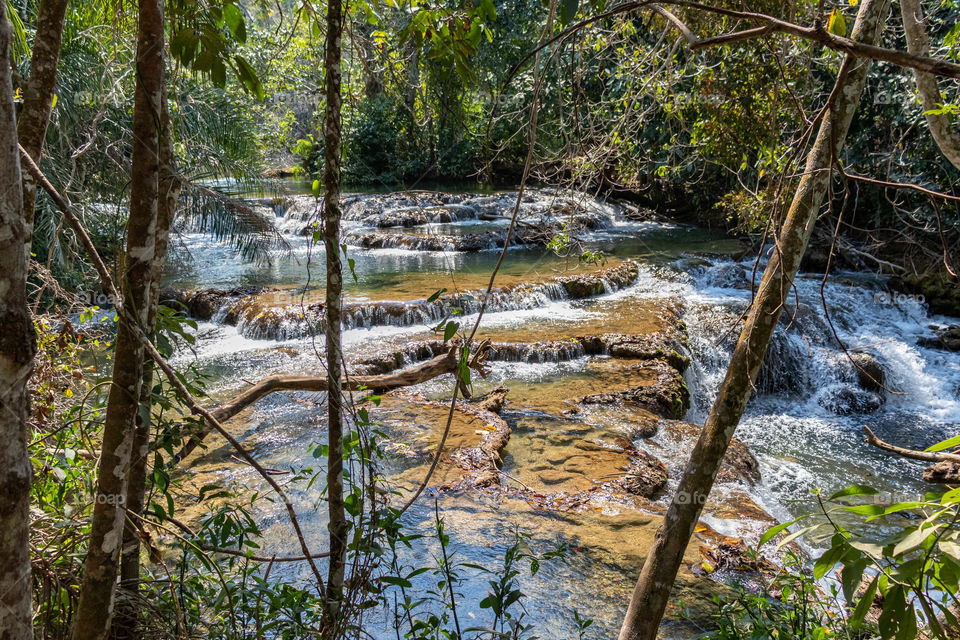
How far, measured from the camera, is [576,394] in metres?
7.33

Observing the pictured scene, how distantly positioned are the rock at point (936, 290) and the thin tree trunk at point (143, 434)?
11314mm

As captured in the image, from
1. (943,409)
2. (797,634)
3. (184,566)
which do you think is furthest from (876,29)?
(943,409)

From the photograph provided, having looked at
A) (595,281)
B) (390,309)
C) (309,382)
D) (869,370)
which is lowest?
(869,370)

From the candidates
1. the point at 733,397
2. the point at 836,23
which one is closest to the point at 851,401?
the point at 733,397

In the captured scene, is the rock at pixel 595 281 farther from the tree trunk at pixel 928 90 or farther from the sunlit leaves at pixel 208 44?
the sunlit leaves at pixel 208 44

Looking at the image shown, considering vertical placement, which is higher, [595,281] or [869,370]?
[595,281]

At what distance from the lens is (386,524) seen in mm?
2170

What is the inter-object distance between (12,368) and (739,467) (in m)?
5.98

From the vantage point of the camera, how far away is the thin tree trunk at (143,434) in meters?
1.92

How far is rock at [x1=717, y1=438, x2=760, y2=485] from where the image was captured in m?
5.75

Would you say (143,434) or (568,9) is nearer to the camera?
(568,9)

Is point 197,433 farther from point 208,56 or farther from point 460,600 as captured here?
point 460,600

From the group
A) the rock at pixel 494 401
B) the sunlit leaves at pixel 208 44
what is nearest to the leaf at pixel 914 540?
the sunlit leaves at pixel 208 44

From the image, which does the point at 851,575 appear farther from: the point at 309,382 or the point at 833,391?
the point at 833,391
